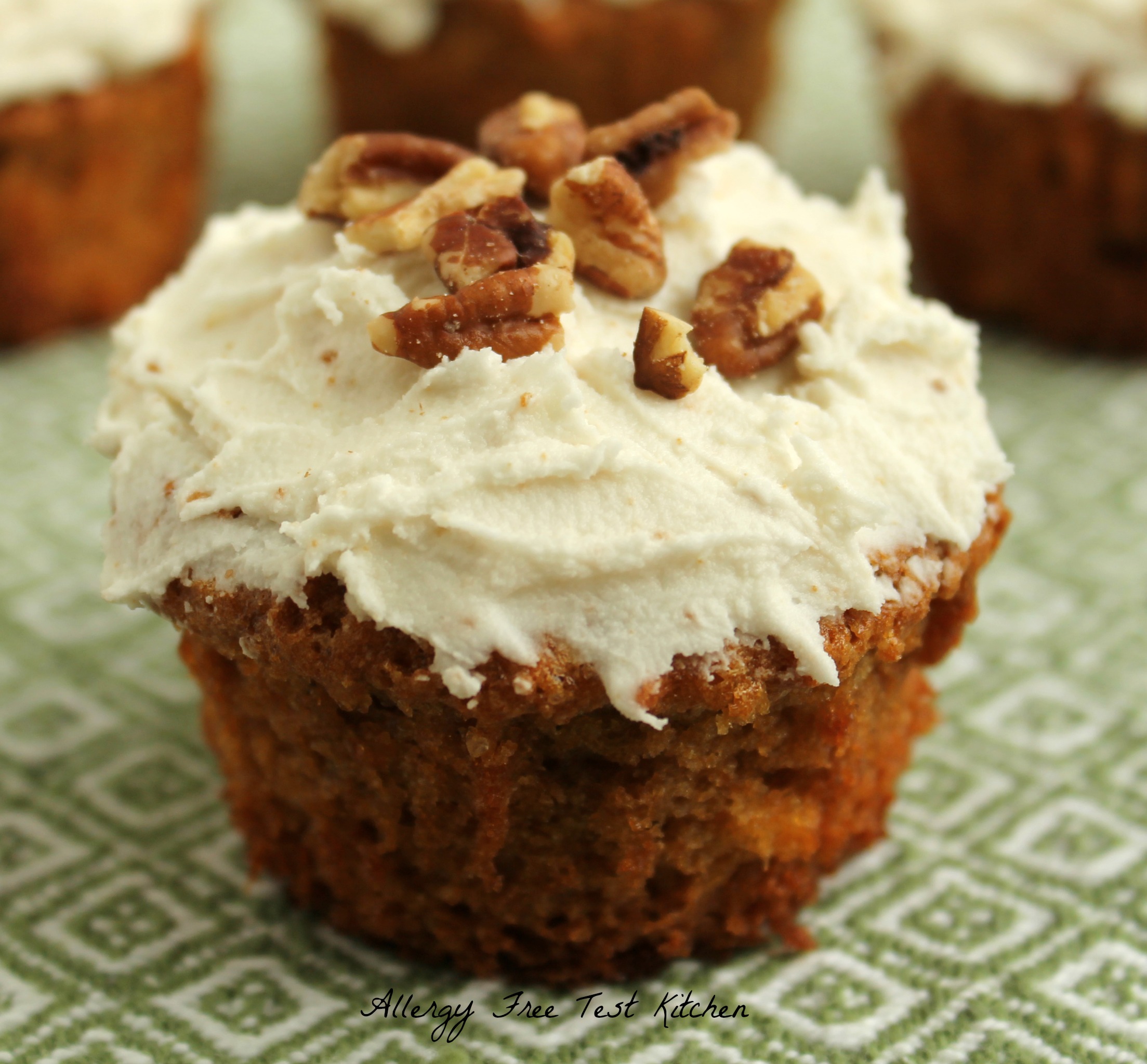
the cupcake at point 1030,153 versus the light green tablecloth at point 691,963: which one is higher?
the cupcake at point 1030,153

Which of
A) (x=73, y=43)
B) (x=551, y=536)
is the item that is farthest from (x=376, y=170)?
(x=73, y=43)

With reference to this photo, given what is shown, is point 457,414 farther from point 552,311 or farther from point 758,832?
point 758,832

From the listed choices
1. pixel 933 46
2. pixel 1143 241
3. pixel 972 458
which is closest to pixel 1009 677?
pixel 972 458

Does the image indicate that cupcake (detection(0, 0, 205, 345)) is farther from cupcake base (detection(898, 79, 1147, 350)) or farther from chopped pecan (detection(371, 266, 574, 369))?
chopped pecan (detection(371, 266, 574, 369))

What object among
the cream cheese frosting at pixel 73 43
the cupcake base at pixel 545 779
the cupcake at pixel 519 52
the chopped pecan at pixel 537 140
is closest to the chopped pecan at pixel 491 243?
the chopped pecan at pixel 537 140

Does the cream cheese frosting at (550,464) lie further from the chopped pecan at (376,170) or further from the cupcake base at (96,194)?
the cupcake base at (96,194)

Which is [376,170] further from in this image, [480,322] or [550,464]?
[550,464]
